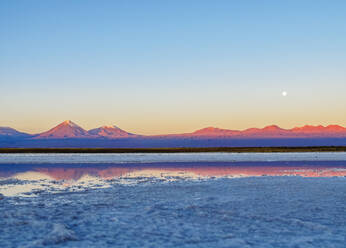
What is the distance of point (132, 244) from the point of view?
19.2ft

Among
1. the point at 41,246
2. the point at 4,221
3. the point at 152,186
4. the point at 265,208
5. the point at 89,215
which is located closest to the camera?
the point at 41,246

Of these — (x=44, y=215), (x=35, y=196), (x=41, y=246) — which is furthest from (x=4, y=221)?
(x=35, y=196)

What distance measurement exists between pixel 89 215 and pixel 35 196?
3.68 m

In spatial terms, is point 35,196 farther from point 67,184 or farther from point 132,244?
point 132,244

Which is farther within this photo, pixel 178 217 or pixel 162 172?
pixel 162 172

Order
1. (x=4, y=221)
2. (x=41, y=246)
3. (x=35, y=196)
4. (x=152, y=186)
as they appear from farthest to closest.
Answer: (x=152, y=186) → (x=35, y=196) → (x=4, y=221) → (x=41, y=246)

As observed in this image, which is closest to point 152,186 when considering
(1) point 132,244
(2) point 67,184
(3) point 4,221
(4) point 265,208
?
(2) point 67,184

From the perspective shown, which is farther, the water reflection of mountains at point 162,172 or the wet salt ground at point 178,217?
the water reflection of mountains at point 162,172

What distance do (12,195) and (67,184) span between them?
3065 mm

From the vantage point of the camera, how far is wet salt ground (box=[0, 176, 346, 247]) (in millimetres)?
6094

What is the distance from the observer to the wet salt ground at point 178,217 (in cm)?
609

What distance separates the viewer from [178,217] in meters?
7.95

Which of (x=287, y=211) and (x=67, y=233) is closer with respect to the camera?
(x=67, y=233)

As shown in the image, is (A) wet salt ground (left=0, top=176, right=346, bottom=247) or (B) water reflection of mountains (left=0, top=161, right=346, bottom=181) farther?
(B) water reflection of mountains (left=0, top=161, right=346, bottom=181)
